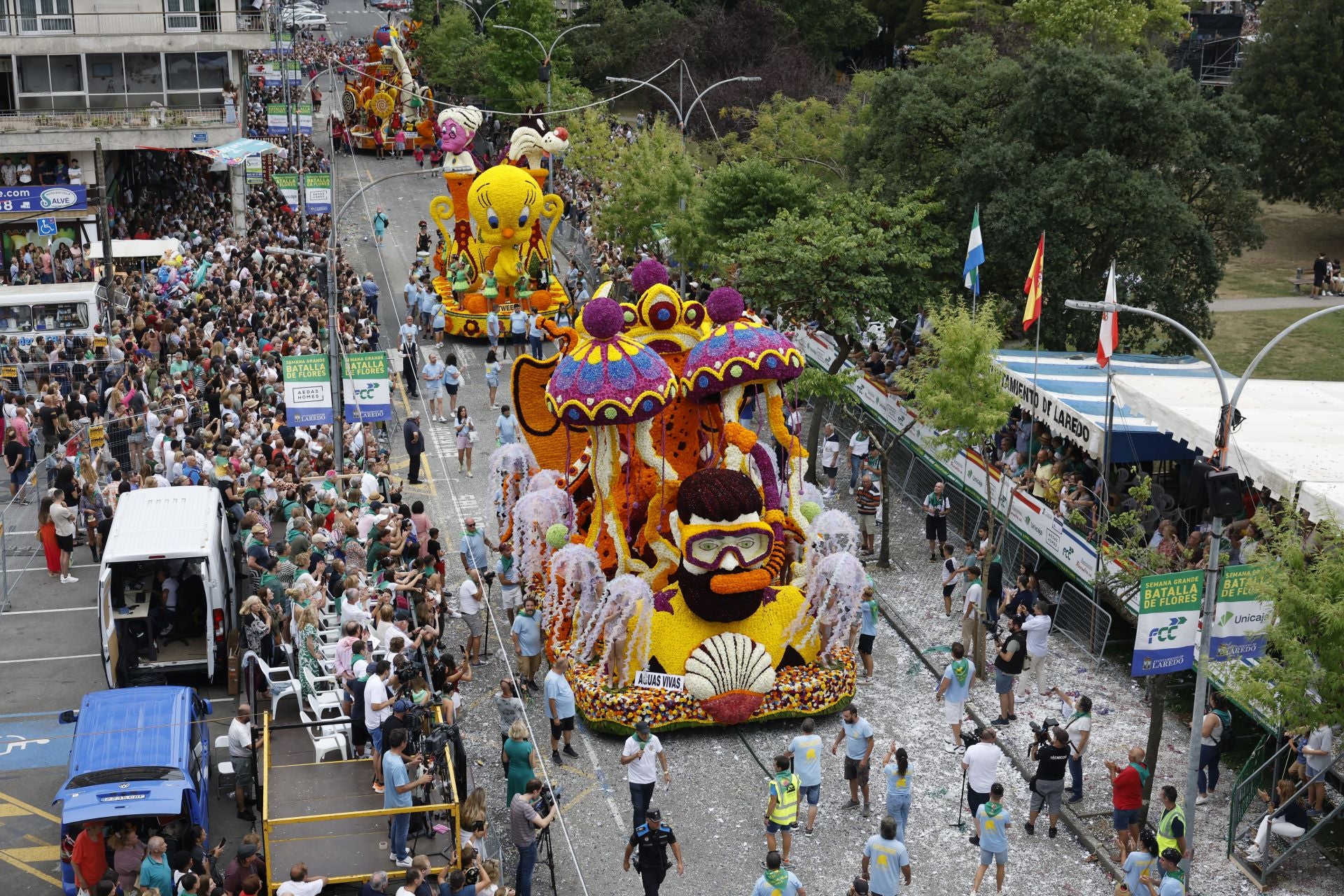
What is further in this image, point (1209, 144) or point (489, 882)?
point (1209, 144)

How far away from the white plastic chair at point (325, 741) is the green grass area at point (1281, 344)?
26967 mm

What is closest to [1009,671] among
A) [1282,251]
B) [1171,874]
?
[1171,874]

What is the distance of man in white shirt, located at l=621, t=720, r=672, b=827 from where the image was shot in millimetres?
16734

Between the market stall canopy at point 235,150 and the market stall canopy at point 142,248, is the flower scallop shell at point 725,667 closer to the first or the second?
the market stall canopy at point 142,248

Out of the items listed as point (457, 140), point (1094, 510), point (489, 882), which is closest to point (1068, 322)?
point (1094, 510)

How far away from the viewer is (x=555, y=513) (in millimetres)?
21781

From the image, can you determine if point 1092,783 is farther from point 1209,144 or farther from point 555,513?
point 1209,144

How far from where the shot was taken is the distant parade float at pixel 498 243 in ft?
120

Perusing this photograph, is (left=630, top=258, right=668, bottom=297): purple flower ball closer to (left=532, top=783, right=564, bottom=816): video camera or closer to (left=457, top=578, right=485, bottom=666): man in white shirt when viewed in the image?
(left=457, top=578, right=485, bottom=666): man in white shirt

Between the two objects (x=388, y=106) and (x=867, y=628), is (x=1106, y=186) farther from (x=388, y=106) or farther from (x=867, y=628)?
(x=388, y=106)

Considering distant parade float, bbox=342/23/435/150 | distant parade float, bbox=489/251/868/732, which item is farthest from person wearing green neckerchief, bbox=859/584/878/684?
distant parade float, bbox=342/23/435/150

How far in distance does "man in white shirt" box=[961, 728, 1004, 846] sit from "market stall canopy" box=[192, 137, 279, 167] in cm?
3424

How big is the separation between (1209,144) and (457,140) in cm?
1804

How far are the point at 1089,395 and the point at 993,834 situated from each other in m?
11.1
